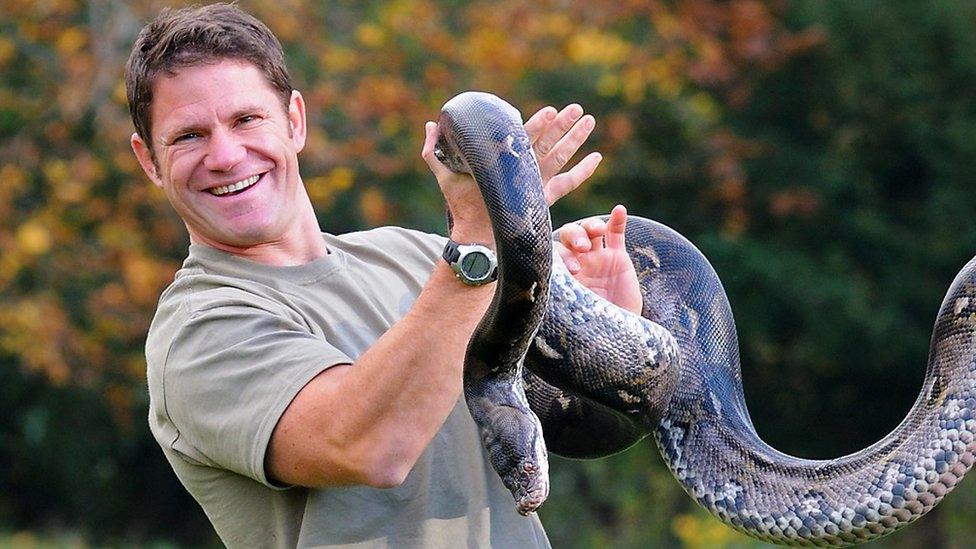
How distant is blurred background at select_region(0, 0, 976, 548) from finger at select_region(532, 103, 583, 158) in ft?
25.0

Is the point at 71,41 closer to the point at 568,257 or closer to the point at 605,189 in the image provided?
the point at 605,189

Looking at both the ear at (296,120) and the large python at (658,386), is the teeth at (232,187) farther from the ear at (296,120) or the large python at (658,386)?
the large python at (658,386)

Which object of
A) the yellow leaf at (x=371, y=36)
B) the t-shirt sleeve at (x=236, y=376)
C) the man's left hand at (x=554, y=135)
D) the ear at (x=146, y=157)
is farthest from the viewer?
the yellow leaf at (x=371, y=36)

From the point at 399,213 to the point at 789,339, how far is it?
14.2 ft

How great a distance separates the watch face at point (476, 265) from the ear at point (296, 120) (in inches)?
38.5

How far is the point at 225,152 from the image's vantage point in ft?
12.9

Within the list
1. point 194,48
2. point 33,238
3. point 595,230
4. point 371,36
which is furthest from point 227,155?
point 371,36

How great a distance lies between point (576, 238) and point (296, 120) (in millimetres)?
884

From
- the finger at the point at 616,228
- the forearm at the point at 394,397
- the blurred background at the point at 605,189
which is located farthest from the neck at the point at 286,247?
the blurred background at the point at 605,189

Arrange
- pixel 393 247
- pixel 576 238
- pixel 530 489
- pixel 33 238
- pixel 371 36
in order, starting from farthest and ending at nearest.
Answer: pixel 371 36, pixel 33 238, pixel 393 247, pixel 576 238, pixel 530 489

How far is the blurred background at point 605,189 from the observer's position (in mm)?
11094

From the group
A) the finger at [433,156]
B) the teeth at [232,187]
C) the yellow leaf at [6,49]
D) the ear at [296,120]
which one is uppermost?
the finger at [433,156]

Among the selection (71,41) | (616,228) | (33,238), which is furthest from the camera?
(71,41)

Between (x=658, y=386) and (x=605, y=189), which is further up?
(x=658, y=386)
